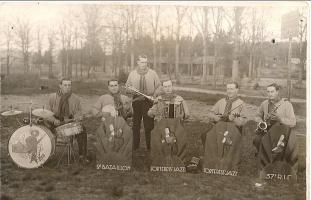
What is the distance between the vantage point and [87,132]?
5309mm

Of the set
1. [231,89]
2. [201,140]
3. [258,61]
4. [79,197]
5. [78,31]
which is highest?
[78,31]

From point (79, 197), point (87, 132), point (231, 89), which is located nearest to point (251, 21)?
point (231, 89)

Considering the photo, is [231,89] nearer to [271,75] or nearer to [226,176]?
[271,75]

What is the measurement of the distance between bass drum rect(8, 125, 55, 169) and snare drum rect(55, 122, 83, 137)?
12 centimetres

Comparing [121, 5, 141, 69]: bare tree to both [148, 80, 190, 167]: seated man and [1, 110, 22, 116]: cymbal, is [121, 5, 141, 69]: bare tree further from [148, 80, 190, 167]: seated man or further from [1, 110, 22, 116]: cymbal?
[1, 110, 22, 116]: cymbal

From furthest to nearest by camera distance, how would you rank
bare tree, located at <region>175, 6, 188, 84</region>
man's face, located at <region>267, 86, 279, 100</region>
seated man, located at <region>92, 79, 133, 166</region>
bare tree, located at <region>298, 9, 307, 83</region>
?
seated man, located at <region>92, 79, 133, 166</region> < man's face, located at <region>267, 86, 279, 100</region> < bare tree, located at <region>175, 6, 188, 84</region> < bare tree, located at <region>298, 9, 307, 83</region>

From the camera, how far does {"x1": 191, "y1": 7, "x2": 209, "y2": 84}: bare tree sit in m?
5.05

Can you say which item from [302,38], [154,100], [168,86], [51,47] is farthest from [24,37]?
[302,38]

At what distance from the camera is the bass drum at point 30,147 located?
17.4 ft

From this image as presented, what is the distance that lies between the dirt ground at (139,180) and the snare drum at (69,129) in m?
0.12

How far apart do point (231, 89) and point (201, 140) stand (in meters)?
0.76

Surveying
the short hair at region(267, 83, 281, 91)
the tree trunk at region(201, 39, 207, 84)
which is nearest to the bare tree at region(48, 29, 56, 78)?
the tree trunk at region(201, 39, 207, 84)

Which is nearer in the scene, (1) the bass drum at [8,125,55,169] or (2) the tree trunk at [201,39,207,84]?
(2) the tree trunk at [201,39,207,84]

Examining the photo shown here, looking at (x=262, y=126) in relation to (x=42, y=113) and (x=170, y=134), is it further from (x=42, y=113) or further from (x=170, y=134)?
(x=42, y=113)
